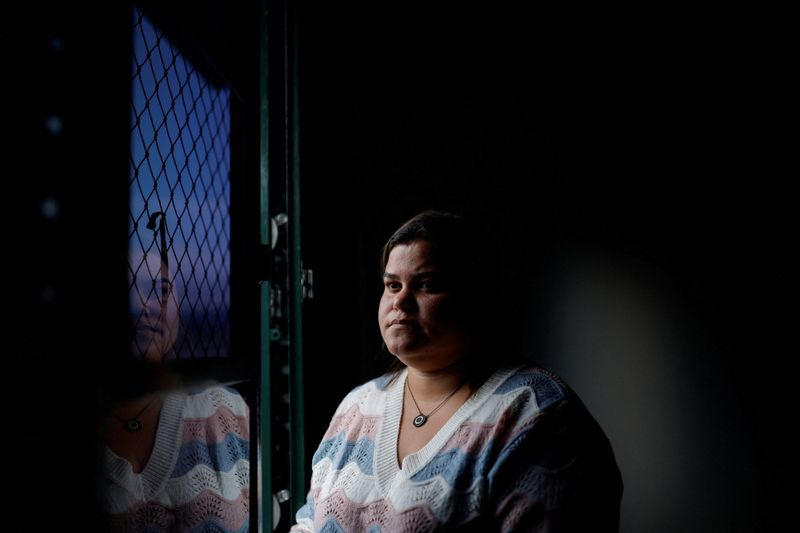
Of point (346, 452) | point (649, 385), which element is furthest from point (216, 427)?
point (649, 385)

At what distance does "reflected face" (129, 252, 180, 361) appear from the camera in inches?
31.0

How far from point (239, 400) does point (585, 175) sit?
125 cm

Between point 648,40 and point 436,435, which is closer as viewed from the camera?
point 436,435

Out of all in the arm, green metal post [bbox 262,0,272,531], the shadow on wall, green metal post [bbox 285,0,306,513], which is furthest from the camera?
the shadow on wall

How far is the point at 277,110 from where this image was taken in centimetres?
138

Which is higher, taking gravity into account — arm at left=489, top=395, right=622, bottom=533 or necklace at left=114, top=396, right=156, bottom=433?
necklace at left=114, top=396, right=156, bottom=433

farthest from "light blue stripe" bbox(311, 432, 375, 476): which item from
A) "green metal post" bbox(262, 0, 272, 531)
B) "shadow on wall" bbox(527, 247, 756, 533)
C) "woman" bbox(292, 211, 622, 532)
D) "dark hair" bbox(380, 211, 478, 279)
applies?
"shadow on wall" bbox(527, 247, 756, 533)

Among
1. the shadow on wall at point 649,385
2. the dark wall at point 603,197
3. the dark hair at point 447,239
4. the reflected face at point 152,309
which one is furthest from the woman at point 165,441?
the shadow on wall at point 649,385

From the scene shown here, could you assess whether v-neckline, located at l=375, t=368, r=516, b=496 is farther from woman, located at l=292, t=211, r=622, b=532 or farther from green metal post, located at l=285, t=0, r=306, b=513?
green metal post, located at l=285, t=0, r=306, b=513

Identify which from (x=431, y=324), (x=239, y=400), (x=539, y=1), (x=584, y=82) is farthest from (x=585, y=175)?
(x=239, y=400)

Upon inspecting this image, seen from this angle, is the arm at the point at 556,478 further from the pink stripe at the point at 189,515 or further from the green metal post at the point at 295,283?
the green metal post at the point at 295,283

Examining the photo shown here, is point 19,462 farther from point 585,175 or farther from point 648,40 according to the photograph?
point 648,40

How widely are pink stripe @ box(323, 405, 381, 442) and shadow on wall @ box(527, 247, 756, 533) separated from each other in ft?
2.44

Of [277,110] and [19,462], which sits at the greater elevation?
[277,110]
